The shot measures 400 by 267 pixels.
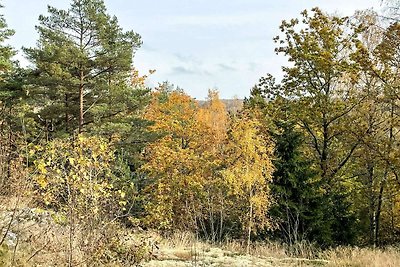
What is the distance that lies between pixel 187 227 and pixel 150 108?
47.2 feet

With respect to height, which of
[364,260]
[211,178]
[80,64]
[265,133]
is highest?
[80,64]

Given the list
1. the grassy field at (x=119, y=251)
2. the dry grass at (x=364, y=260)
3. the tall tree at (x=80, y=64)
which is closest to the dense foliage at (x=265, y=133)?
the tall tree at (x=80, y=64)

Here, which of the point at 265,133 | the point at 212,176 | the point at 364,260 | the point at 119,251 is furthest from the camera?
the point at 212,176

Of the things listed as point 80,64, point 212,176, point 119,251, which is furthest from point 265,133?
point 119,251

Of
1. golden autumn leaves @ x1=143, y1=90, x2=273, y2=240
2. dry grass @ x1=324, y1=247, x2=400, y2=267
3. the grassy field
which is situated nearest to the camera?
the grassy field

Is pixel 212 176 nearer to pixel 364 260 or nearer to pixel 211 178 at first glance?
pixel 211 178

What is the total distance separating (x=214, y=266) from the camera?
Result: 878 cm

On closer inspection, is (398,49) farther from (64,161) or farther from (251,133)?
(64,161)

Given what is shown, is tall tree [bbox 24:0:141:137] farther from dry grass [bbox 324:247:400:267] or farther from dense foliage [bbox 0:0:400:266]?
dry grass [bbox 324:247:400:267]

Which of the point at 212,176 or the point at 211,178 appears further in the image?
the point at 212,176

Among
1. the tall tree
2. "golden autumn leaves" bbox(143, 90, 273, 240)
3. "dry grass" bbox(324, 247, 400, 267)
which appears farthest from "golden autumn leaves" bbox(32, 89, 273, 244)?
"dry grass" bbox(324, 247, 400, 267)

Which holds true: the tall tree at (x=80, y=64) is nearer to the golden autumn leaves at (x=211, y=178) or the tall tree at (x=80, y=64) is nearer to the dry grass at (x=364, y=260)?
the golden autumn leaves at (x=211, y=178)

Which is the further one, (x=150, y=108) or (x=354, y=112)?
(x=150, y=108)

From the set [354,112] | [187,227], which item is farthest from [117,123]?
[354,112]
